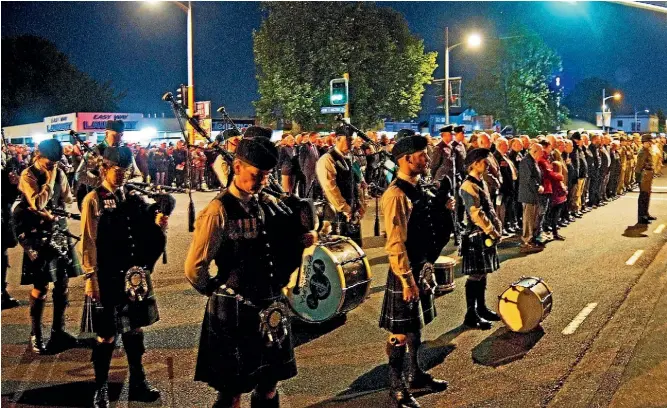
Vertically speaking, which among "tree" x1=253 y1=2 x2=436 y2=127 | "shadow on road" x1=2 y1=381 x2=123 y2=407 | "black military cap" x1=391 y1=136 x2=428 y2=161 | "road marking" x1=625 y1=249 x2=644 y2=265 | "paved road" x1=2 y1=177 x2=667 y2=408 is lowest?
"shadow on road" x1=2 y1=381 x2=123 y2=407

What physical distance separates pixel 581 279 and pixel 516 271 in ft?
3.25

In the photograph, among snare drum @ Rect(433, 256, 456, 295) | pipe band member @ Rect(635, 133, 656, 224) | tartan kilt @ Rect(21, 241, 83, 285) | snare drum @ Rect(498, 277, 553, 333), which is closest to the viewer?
tartan kilt @ Rect(21, 241, 83, 285)

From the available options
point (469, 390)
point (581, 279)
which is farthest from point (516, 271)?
point (469, 390)

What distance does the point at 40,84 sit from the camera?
63844 mm

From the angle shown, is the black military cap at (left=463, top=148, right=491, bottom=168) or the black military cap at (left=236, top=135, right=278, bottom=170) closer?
the black military cap at (left=236, top=135, right=278, bottom=170)

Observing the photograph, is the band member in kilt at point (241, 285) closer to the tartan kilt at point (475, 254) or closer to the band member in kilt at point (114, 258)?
the band member in kilt at point (114, 258)

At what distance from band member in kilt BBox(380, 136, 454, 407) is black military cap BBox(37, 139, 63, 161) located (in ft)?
11.7

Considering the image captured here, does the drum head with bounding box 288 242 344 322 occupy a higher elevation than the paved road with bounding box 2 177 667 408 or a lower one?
higher

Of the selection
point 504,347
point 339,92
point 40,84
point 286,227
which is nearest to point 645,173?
point 339,92

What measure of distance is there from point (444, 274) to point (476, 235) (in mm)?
1306

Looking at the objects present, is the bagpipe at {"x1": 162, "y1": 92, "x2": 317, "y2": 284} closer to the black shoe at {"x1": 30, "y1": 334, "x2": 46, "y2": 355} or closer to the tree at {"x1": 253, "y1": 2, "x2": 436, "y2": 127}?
the black shoe at {"x1": 30, "y1": 334, "x2": 46, "y2": 355}

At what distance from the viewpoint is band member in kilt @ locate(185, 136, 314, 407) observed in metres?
3.70

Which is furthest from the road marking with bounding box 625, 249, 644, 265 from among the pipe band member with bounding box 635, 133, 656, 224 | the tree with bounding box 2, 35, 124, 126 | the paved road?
the tree with bounding box 2, 35, 124, 126

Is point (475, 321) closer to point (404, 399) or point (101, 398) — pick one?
point (404, 399)
